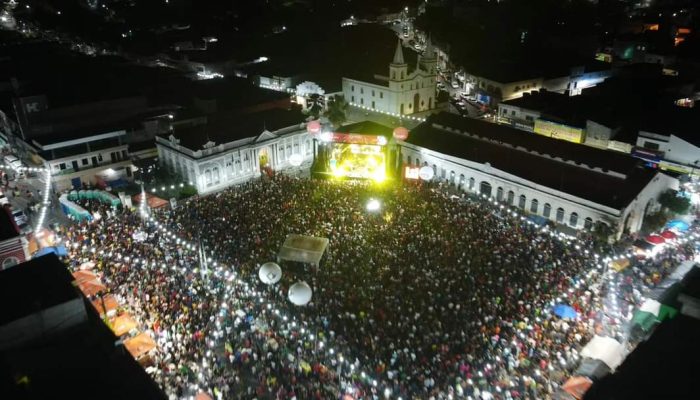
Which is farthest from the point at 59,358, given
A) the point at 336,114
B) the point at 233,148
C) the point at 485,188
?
the point at 336,114

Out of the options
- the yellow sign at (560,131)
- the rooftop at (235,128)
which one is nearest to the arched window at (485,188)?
the yellow sign at (560,131)

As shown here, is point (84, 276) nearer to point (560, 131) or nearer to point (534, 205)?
point (534, 205)

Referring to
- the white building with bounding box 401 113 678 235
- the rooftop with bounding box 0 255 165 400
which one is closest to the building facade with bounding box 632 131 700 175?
the white building with bounding box 401 113 678 235

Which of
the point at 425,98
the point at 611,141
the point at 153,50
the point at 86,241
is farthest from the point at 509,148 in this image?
the point at 153,50

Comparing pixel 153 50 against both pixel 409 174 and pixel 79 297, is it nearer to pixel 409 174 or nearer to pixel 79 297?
pixel 409 174

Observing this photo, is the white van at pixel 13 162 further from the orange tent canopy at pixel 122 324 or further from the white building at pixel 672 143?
the white building at pixel 672 143

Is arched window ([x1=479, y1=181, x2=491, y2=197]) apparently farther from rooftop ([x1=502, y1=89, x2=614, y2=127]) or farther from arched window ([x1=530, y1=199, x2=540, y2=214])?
rooftop ([x1=502, y1=89, x2=614, y2=127])
